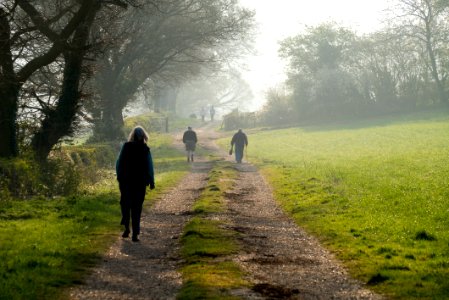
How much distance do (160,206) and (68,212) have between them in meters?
3.83

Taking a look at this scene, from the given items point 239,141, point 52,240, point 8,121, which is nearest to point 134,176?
point 52,240

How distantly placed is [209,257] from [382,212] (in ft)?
21.7

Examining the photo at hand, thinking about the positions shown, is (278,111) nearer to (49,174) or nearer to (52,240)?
(49,174)

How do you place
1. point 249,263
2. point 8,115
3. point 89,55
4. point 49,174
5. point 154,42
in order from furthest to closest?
1. point 154,42
2. point 89,55
3. point 49,174
4. point 8,115
5. point 249,263

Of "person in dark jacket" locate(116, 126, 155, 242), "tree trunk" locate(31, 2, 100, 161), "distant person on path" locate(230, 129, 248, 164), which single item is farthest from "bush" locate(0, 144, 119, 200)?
"distant person on path" locate(230, 129, 248, 164)

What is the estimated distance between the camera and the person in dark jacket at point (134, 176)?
13.0m

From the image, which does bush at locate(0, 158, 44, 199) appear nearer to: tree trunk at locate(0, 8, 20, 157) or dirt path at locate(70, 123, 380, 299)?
tree trunk at locate(0, 8, 20, 157)

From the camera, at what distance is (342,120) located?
7581cm

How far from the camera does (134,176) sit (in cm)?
1306

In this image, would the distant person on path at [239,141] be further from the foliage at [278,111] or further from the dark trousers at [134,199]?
the foliage at [278,111]

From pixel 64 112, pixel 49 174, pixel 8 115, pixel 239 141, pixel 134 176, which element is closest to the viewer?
pixel 134 176

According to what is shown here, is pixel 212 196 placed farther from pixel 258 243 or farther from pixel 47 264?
pixel 47 264

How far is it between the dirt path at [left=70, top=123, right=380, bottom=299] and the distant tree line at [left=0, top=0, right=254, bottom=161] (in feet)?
22.8

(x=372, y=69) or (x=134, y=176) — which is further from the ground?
(x=372, y=69)
